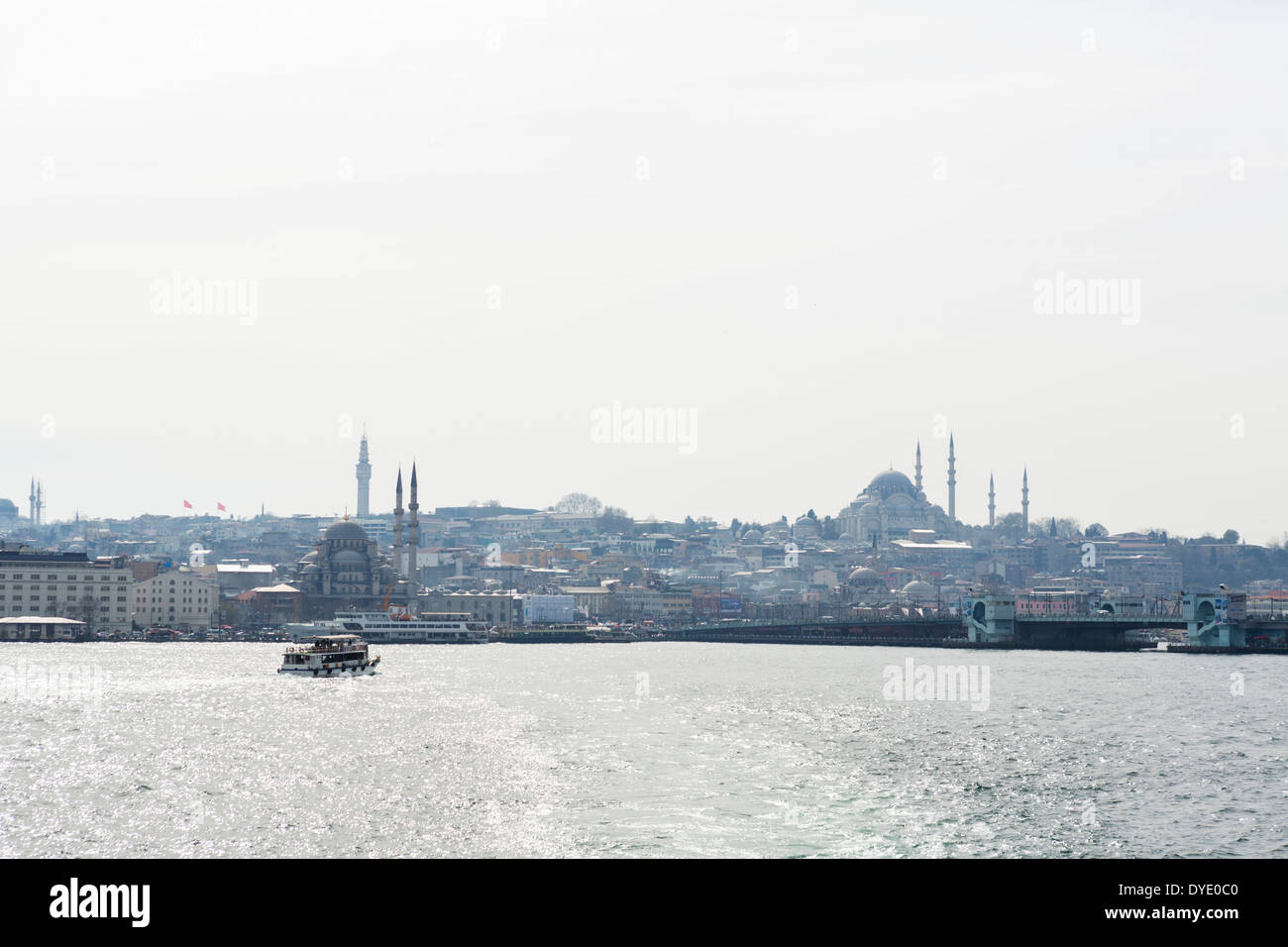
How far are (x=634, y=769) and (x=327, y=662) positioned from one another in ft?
155

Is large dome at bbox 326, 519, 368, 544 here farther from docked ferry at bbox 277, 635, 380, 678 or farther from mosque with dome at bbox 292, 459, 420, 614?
docked ferry at bbox 277, 635, 380, 678

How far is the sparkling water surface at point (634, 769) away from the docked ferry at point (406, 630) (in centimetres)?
5386

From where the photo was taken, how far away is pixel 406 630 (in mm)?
131250

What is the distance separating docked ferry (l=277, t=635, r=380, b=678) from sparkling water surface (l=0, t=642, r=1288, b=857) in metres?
7.45

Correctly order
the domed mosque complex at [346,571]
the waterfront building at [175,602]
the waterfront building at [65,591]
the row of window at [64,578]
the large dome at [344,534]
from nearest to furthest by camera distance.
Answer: the waterfront building at [65,591]
the row of window at [64,578]
the waterfront building at [175,602]
the domed mosque complex at [346,571]
the large dome at [344,534]

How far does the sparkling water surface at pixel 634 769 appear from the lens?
27250mm

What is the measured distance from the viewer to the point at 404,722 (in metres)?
51.1

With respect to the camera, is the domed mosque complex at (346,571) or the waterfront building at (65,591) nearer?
the waterfront building at (65,591)

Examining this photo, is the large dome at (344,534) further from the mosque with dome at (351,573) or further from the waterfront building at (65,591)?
the waterfront building at (65,591)

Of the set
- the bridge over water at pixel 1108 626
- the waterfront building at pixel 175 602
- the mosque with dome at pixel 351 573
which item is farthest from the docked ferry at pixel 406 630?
the bridge over water at pixel 1108 626

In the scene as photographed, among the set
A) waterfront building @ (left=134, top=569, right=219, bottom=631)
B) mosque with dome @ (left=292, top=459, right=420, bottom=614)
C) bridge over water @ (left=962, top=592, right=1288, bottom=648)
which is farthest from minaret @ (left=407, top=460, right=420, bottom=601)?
bridge over water @ (left=962, top=592, right=1288, bottom=648)

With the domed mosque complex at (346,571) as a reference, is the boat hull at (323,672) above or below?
below
